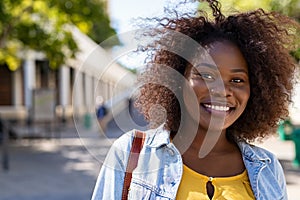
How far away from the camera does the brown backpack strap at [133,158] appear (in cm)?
175

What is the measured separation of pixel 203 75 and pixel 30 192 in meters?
6.87

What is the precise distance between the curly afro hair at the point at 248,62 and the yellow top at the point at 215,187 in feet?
0.74

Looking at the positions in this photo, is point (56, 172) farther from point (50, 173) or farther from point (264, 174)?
point (264, 174)

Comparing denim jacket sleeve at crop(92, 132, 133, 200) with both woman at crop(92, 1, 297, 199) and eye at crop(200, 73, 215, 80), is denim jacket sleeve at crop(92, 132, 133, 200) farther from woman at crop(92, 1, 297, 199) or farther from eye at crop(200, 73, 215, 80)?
eye at crop(200, 73, 215, 80)

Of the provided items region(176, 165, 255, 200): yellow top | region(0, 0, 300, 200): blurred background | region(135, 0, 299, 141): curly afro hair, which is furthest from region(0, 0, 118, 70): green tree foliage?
region(176, 165, 255, 200): yellow top

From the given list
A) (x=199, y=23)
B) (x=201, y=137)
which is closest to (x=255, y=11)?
(x=199, y=23)

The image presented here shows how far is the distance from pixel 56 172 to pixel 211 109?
9138mm

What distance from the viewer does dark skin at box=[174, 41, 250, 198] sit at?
77.1 inches

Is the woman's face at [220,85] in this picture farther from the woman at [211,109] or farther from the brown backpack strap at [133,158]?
the brown backpack strap at [133,158]

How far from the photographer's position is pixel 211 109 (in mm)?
1974

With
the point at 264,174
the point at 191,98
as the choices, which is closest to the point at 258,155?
the point at 264,174

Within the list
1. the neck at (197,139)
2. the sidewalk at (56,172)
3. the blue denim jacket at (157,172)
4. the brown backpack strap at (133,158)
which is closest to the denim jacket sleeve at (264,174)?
the blue denim jacket at (157,172)

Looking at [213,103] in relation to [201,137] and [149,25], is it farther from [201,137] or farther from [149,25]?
[149,25]

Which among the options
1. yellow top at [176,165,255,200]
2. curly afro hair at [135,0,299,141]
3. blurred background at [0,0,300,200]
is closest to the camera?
yellow top at [176,165,255,200]
